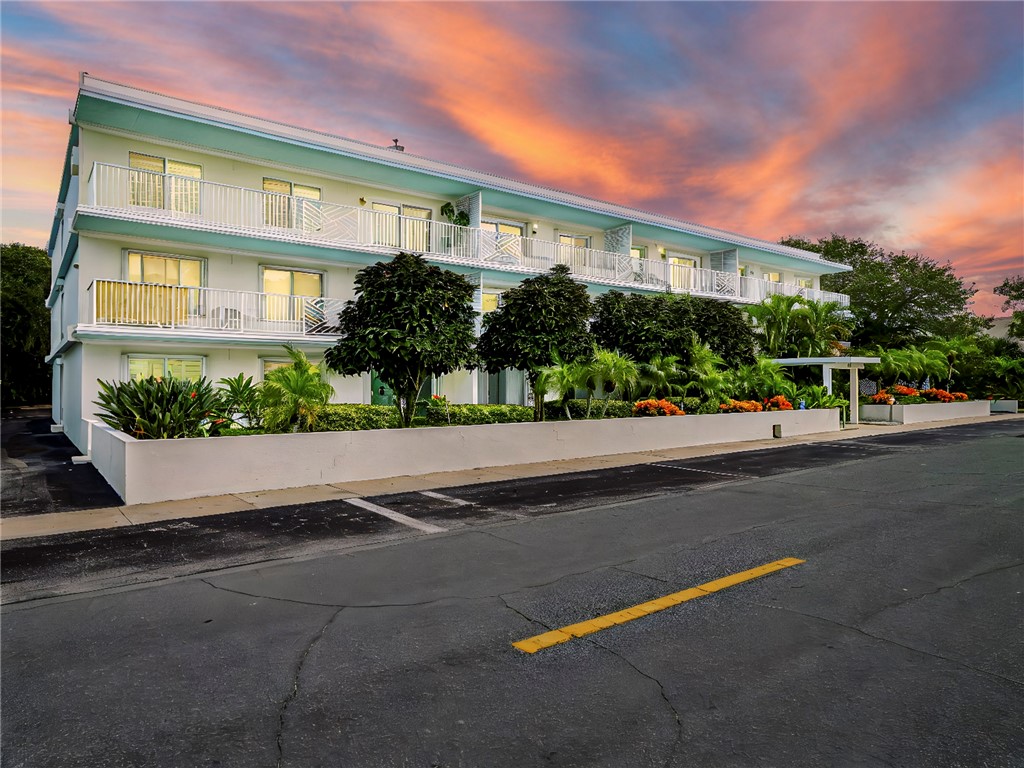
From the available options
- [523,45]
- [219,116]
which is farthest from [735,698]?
[219,116]

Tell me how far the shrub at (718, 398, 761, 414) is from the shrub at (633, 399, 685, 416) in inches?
101

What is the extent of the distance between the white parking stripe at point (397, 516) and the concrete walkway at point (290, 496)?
1.66ft

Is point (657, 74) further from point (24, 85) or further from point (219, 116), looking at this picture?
point (24, 85)

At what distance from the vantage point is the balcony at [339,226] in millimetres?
15875

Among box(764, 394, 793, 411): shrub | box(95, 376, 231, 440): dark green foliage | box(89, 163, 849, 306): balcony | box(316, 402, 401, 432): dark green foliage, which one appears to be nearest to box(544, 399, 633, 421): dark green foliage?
box(316, 402, 401, 432): dark green foliage

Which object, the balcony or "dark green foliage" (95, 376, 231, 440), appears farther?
the balcony

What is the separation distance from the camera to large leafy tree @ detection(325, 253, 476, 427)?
11953 mm

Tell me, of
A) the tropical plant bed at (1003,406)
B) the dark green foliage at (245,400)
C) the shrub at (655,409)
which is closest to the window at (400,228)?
the shrub at (655,409)

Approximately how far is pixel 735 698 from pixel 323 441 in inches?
330

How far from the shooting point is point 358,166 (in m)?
19.3

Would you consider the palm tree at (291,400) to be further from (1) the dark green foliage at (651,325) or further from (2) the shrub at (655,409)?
(1) the dark green foliage at (651,325)

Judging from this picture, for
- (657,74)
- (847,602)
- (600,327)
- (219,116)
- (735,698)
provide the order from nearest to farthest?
(735,698)
(847,602)
(657,74)
(219,116)
(600,327)

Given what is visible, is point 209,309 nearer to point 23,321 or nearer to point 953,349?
point 23,321

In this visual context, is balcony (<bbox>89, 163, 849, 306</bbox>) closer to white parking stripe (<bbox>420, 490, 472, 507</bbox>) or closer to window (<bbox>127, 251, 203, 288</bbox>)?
window (<bbox>127, 251, 203, 288</bbox>)
